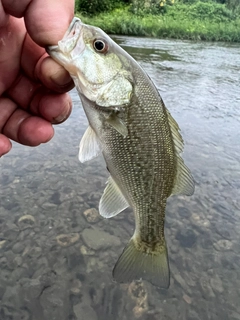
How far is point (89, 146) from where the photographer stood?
208cm

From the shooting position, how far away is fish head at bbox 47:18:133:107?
1899 millimetres

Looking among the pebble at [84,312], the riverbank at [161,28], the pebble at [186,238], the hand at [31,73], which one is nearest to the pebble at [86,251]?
the pebble at [84,312]

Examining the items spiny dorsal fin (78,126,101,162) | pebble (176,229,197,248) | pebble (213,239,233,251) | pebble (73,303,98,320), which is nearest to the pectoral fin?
spiny dorsal fin (78,126,101,162)

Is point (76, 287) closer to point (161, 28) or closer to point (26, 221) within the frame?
point (26, 221)

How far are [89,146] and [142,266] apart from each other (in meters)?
0.79

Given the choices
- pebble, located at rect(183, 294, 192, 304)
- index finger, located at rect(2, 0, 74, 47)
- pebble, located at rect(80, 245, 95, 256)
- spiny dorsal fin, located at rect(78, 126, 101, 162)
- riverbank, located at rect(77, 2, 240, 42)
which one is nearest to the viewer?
index finger, located at rect(2, 0, 74, 47)

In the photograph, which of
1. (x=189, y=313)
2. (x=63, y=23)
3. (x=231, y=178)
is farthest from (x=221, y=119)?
(x=63, y=23)

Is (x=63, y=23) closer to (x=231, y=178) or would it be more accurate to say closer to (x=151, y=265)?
(x=151, y=265)

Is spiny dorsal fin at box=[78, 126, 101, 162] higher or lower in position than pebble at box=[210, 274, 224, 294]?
higher

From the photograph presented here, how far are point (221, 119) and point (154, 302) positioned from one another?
3979 millimetres

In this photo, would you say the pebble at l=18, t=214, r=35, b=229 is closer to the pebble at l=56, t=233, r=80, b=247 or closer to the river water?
the river water

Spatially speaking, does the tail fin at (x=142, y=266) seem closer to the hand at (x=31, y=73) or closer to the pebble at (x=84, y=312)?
the pebble at (x=84, y=312)

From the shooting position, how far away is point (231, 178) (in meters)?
4.36

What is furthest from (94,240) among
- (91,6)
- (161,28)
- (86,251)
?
(91,6)
